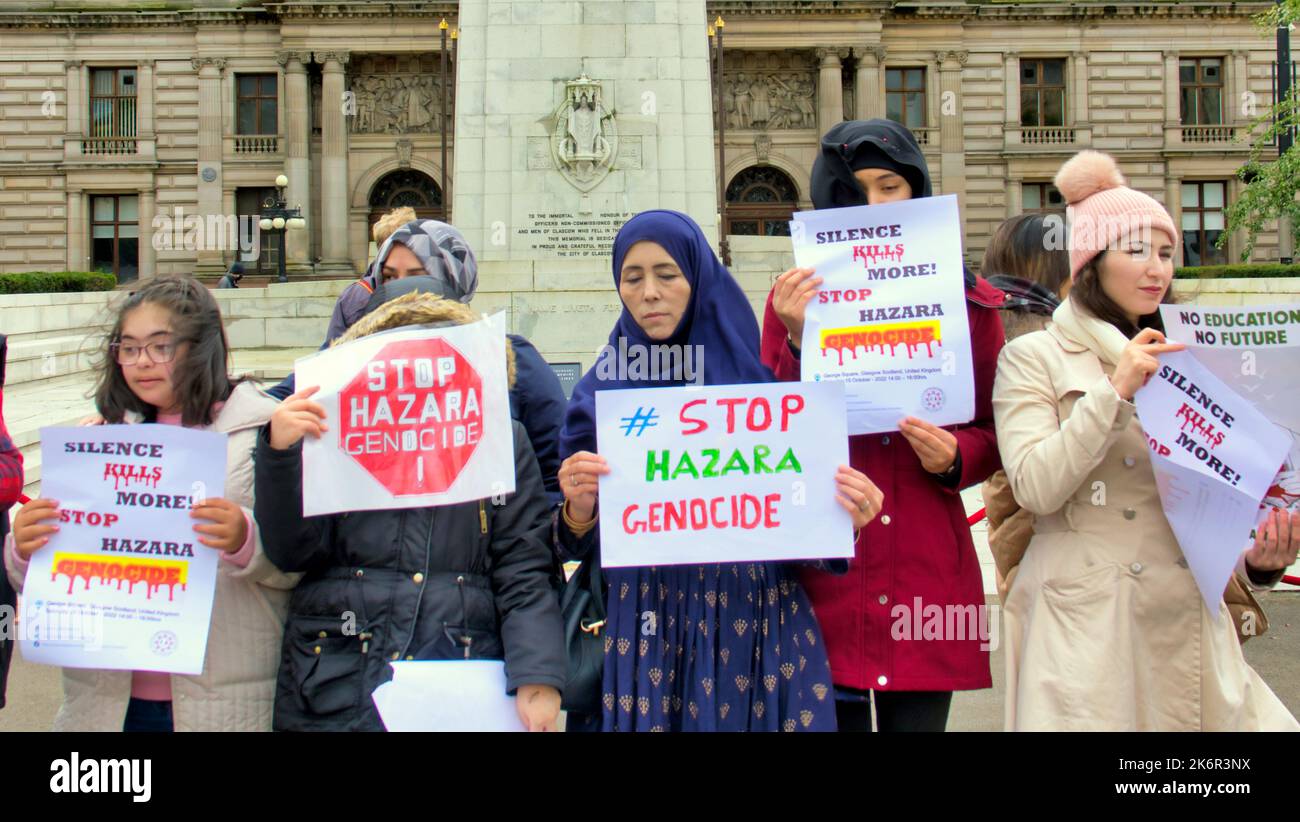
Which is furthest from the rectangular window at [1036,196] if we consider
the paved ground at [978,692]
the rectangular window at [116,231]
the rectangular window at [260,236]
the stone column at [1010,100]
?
the paved ground at [978,692]

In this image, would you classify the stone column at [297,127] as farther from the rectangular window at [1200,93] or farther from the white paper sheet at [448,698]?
the white paper sheet at [448,698]

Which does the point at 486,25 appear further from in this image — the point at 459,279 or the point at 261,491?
the point at 261,491

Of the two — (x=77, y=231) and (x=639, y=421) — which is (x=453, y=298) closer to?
(x=639, y=421)

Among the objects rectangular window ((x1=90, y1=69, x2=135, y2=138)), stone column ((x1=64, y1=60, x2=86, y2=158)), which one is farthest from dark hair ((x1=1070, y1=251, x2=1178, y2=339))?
stone column ((x1=64, y1=60, x2=86, y2=158))

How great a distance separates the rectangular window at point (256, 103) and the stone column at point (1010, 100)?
99.0ft

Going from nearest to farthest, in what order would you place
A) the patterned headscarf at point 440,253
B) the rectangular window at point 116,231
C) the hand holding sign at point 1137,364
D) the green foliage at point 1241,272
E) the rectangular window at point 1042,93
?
the hand holding sign at point 1137,364
the patterned headscarf at point 440,253
the green foliage at point 1241,272
the rectangular window at point 116,231
the rectangular window at point 1042,93

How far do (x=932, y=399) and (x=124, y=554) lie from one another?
→ 88.5 inches

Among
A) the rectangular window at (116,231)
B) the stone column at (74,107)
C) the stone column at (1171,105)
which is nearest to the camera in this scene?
the stone column at (74,107)

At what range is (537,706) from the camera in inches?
109

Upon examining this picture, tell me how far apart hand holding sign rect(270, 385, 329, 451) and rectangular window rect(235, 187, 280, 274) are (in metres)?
40.9

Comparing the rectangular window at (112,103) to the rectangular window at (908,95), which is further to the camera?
the rectangular window at (908,95)

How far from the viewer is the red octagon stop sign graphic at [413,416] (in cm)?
290

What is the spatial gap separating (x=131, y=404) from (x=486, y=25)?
11.3 metres

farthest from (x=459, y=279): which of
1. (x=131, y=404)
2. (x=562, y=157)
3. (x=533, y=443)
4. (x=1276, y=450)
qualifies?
(x=562, y=157)
